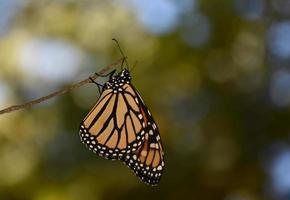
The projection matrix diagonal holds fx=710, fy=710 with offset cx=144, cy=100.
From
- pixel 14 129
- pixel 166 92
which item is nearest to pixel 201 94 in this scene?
pixel 166 92

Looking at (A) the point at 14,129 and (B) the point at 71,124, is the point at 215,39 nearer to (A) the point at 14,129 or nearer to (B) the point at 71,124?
(B) the point at 71,124

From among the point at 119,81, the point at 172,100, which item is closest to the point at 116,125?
the point at 119,81

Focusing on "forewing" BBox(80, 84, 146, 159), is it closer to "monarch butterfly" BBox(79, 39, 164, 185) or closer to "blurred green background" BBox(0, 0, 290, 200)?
"monarch butterfly" BBox(79, 39, 164, 185)

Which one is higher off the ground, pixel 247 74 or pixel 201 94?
pixel 247 74

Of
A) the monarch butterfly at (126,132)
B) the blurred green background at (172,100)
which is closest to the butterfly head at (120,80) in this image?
the monarch butterfly at (126,132)

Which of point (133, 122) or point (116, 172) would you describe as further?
point (116, 172)

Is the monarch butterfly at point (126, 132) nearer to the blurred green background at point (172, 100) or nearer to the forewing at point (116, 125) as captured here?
the forewing at point (116, 125)

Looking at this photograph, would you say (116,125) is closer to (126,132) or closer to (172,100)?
(126,132)
